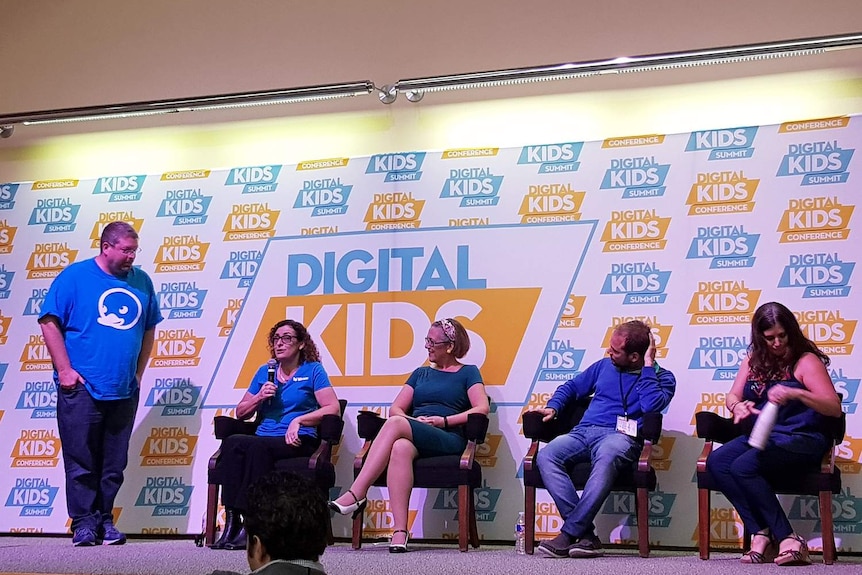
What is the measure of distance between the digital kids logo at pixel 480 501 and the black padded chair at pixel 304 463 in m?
0.69

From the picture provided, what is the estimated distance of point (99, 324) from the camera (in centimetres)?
499

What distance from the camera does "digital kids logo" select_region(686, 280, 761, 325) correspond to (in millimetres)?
5156

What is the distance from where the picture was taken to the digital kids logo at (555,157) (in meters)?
5.55

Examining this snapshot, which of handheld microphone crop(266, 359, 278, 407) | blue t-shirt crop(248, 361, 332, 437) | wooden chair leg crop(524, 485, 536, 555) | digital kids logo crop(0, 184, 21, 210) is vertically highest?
digital kids logo crop(0, 184, 21, 210)

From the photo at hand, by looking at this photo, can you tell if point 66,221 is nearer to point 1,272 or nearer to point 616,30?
point 1,272

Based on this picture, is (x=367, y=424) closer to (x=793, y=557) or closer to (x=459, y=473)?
(x=459, y=473)

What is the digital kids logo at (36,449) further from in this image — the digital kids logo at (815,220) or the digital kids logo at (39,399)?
the digital kids logo at (815,220)

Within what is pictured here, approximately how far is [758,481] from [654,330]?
1234 millimetres

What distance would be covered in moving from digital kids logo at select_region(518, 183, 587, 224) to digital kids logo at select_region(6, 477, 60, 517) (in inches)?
127

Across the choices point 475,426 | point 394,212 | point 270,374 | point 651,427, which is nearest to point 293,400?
point 270,374

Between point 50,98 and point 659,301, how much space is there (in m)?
4.02

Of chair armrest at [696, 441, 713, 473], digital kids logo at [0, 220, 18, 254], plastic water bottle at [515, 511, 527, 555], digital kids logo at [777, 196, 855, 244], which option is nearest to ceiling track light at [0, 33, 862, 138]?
digital kids logo at [0, 220, 18, 254]

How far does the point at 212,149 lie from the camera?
620 cm

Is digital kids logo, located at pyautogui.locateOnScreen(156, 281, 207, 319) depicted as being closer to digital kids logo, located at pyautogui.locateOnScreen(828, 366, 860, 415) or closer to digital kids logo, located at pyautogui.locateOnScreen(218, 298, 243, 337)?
digital kids logo, located at pyautogui.locateOnScreen(218, 298, 243, 337)
